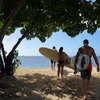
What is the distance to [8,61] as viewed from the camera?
41.6 ft

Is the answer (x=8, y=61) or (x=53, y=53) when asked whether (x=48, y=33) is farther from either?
(x=8, y=61)

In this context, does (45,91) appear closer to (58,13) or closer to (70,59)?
(58,13)

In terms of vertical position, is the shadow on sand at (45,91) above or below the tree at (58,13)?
below

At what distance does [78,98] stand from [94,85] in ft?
7.36

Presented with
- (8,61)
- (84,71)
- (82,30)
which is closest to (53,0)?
(82,30)

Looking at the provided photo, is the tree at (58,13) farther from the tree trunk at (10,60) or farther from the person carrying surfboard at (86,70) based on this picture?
the person carrying surfboard at (86,70)

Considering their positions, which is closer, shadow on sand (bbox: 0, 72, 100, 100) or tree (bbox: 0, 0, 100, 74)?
shadow on sand (bbox: 0, 72, 100, 100)

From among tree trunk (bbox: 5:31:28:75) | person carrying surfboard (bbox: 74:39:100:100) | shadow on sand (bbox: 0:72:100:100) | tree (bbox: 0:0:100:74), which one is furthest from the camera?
tree trunk (bbox: 5:31:28:75)

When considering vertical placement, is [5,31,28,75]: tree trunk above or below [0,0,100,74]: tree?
below

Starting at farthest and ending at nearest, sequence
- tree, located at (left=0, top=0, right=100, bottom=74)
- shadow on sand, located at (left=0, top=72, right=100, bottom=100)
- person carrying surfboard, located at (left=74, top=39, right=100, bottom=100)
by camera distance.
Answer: tree, located at (left=0, top=0, right=100, bottom=74), shadow on sand, located at (left=0, top=72, right=100, bottom=100), person carrying surfboard, located at (left=74, top=39, right=100, bottom=100)

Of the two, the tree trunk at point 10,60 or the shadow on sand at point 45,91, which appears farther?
the tree trunk at point 10,60

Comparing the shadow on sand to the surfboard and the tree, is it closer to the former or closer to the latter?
the surfboard

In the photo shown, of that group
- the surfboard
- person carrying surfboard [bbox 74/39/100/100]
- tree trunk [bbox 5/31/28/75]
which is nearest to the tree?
tree trunk [bbox 5/31/28/75]

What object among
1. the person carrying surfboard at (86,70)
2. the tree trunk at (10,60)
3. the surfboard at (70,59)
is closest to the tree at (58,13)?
the tree trunk at (10,60)
